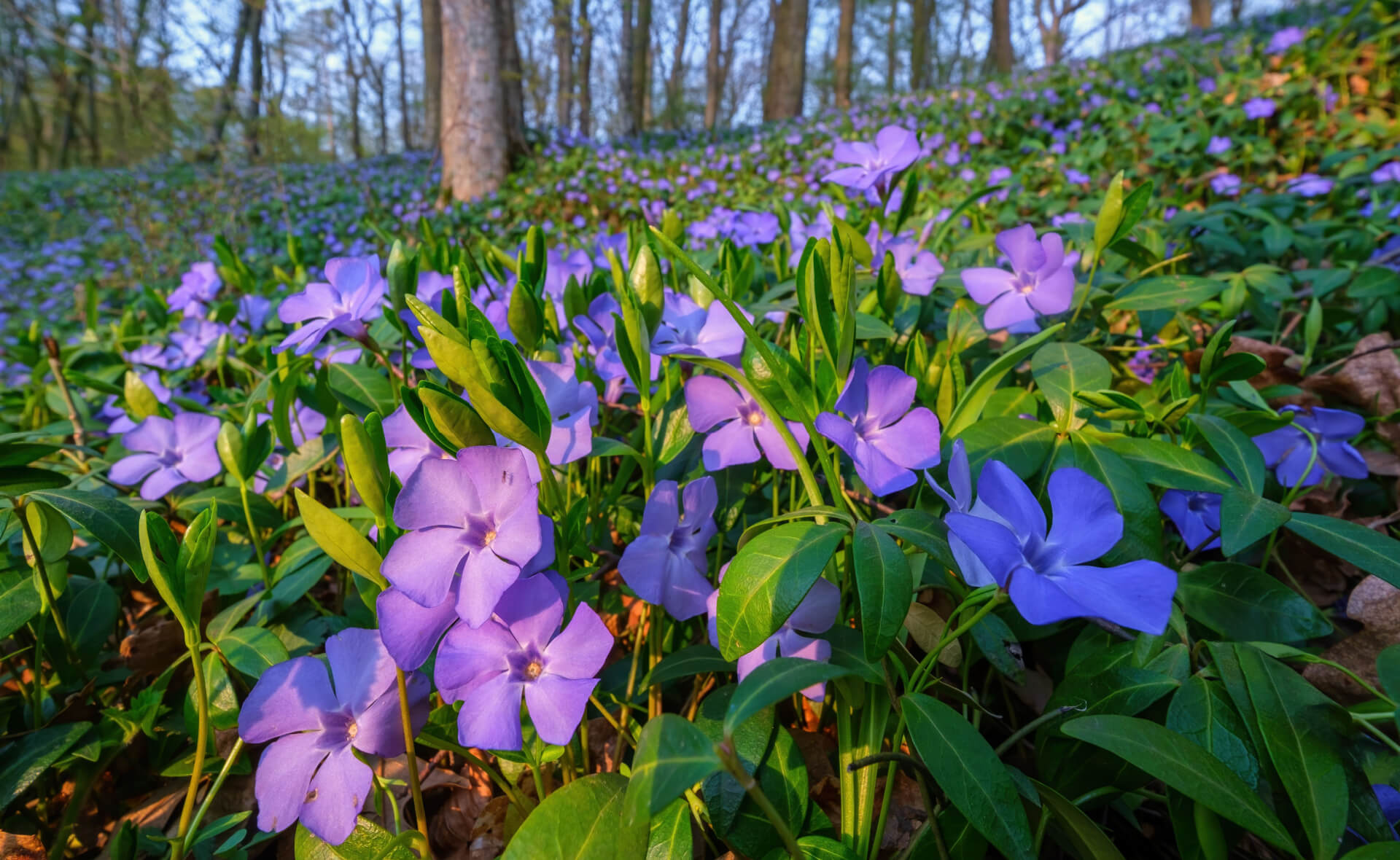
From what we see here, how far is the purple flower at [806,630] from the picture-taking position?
64 centimetres

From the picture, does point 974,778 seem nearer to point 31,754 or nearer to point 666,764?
point 666,764

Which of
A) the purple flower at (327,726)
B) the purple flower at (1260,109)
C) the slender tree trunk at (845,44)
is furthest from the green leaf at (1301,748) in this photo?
the slender tree trunk at (845,44)

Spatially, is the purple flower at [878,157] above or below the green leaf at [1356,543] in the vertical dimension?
above

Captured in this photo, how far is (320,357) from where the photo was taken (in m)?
1.13

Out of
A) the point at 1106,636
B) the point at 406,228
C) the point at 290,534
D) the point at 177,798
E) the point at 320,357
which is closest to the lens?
the point at 1106,636

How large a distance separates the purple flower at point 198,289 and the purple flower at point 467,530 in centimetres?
150

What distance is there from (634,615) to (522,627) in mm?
451

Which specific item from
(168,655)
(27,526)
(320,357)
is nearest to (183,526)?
(168,655)

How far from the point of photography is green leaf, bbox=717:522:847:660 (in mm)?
528

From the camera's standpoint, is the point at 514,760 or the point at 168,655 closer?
the point at 514,760

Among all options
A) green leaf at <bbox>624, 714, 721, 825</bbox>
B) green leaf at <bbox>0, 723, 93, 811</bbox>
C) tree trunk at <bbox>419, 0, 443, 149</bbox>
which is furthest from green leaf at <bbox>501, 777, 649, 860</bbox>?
tree trunk at <bbox>419, 0, 443, 149</bbox>

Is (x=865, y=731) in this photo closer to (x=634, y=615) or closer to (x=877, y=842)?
(x=877, y=842)

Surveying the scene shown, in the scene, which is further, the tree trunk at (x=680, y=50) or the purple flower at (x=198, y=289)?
the tree trunk at (x=680, y=50)

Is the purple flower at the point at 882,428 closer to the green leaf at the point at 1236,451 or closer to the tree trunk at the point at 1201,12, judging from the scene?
the green leaf at the point at 1236,451
